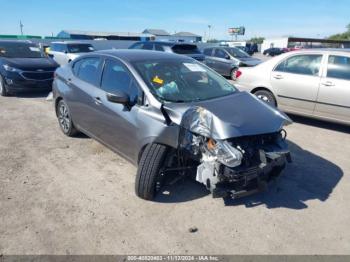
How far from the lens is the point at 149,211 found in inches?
139

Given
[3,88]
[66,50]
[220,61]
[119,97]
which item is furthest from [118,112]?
[66,50]

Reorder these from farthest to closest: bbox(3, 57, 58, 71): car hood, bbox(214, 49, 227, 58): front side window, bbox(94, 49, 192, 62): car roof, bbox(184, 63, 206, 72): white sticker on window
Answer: bbox(214, 49, 227, 58): front side window < bbox(3, 57, 58, 71): car hood < bbox(184, 63, 206, 72): white sticker on window < bbox(94, 49, 192, 62): car roof

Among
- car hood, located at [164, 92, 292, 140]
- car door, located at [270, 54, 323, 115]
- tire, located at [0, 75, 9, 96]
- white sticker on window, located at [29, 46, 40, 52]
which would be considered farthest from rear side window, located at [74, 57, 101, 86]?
white sticker on window, located at [29, 46, 40, 52]

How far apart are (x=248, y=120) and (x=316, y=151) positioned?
8.21 feet

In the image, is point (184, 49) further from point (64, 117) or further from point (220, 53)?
point (64, 117)

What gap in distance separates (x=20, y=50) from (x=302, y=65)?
8942 millimetres

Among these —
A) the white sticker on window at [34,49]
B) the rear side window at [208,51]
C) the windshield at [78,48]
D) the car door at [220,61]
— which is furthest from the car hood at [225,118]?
the windshield at [78,48]

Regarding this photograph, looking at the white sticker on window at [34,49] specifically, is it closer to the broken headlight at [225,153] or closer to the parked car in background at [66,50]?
the parked car in background at [66,50]

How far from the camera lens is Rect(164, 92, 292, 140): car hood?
10.8ft

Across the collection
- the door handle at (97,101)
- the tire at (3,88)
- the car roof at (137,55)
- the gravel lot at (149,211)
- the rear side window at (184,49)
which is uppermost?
the car roof at (137,55)

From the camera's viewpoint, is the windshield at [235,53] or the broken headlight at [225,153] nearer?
the broken headlight at [225,153]

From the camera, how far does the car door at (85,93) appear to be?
4.69 metres

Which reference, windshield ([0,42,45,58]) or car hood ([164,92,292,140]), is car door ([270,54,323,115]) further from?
windshield ([0,42,45,58])

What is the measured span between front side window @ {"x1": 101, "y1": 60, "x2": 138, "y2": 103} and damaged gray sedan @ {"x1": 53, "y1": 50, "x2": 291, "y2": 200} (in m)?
0.01
